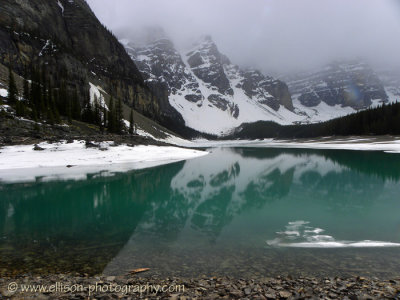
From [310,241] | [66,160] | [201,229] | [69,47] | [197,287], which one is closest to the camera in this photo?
[197,287]

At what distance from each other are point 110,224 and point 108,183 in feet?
35.0

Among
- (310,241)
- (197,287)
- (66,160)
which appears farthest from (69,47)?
(197,287)

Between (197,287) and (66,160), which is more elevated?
(66,160)

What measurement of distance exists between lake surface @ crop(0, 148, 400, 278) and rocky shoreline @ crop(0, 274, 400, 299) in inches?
21.9

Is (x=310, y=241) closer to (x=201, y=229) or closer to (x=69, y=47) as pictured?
(x=201, y=229)

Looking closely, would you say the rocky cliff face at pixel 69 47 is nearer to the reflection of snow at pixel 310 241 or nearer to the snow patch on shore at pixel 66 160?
the snow patch on shore at pixel 66 160

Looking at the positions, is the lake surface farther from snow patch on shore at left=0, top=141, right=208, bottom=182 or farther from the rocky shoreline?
snow patch on shore at left=0, top=141, right=208, bottom=182

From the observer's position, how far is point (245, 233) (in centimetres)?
979

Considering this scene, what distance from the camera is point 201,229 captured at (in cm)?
1041

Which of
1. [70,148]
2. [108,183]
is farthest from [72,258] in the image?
[70,148]

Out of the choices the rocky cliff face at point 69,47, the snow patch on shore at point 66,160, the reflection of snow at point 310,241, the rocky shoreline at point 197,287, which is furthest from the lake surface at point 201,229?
the rocky cliff face at point 69,47

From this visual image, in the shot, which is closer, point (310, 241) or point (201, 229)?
point (310, 241)

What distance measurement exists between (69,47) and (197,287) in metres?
122

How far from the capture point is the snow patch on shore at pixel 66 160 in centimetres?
2424
